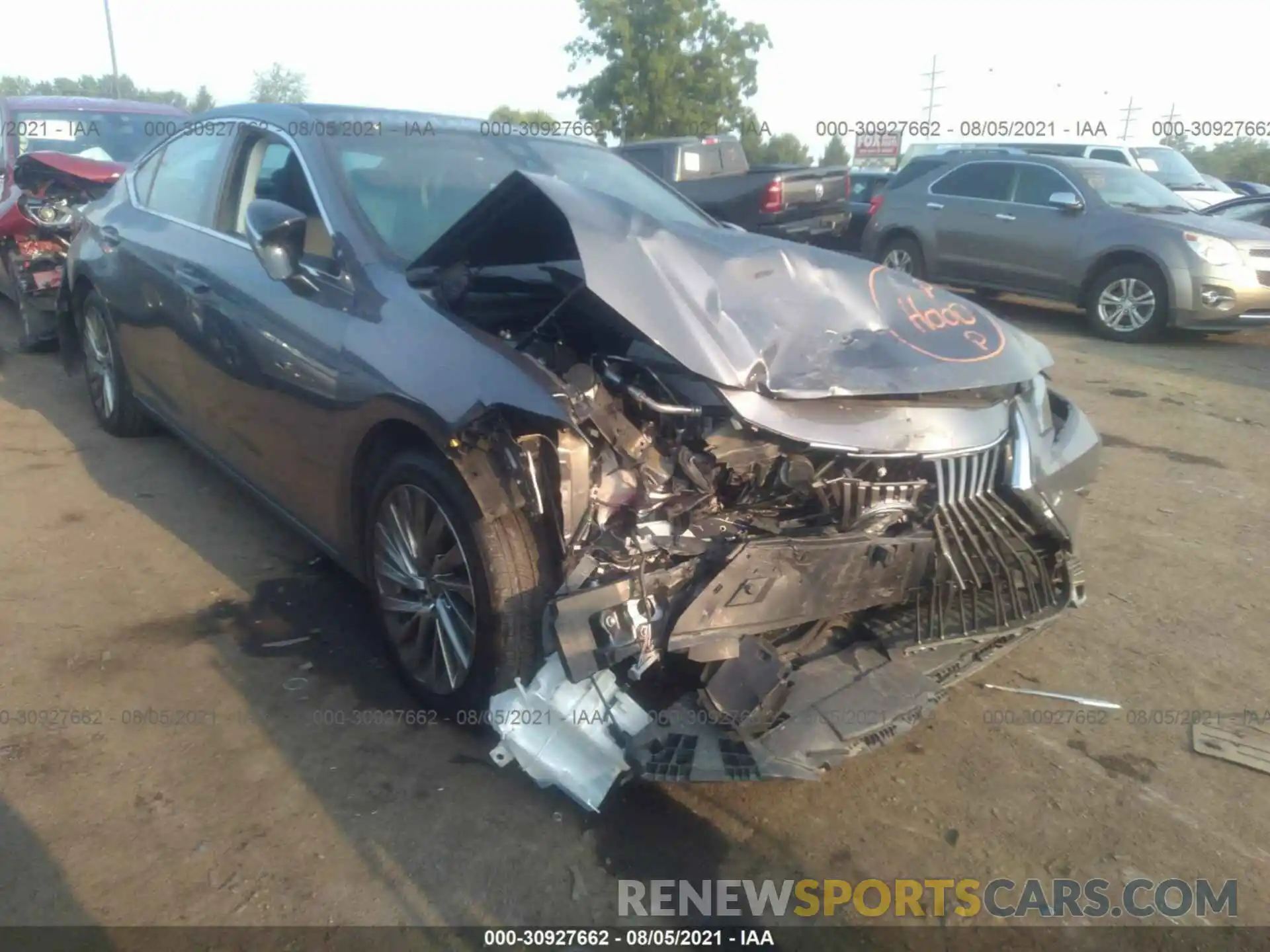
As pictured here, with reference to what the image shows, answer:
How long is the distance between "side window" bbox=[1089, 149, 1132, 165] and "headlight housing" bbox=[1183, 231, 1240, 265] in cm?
476

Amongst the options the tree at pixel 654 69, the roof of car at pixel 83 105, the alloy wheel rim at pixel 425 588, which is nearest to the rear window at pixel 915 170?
the roof of car at pixel 83 105

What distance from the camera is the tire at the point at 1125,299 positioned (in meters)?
9.20

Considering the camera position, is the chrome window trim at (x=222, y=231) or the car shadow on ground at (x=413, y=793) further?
the chrome window trim at (x=222, y=231)

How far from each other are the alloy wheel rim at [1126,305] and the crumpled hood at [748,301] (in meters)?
7.06

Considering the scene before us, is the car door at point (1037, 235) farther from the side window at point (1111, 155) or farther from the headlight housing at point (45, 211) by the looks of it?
the headlight housing at point (45, 211)

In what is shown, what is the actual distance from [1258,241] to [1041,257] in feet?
6.12

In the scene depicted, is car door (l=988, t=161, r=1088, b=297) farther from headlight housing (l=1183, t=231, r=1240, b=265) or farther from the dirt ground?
the dirt ground

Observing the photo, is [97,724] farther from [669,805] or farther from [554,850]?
[669,805]

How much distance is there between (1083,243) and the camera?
968cm

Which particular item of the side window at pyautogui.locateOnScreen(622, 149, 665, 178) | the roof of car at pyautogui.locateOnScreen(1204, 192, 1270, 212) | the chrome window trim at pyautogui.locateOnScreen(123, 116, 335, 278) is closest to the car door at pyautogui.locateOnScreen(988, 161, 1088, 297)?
the roof of car at pyautogui.locateOnScreen(1204, 192, 1270, 212)

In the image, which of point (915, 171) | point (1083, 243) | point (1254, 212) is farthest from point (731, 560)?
point (1254, 212)

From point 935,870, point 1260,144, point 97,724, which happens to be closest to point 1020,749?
point 935,870

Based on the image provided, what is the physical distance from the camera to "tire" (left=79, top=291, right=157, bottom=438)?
523 cm

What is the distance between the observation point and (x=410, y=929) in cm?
232
